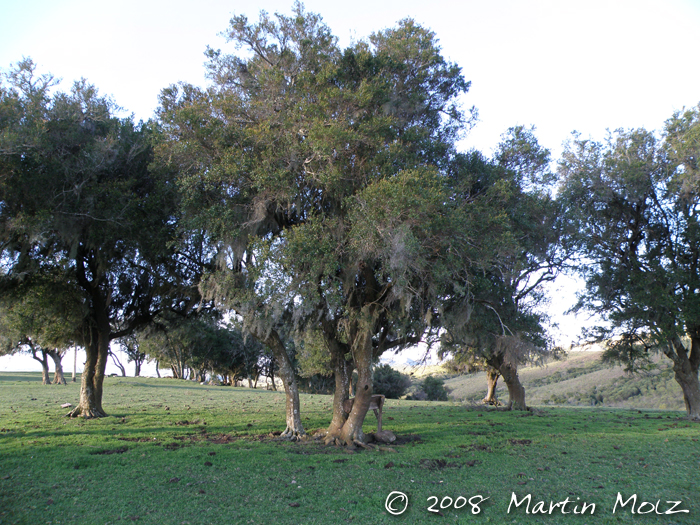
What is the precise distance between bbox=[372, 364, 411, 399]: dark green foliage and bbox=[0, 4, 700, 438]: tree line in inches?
1226

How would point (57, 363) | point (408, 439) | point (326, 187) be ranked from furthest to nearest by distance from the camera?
point (57, 363) < point (408, 439) < point (326, 187)

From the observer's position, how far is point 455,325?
11703 mm

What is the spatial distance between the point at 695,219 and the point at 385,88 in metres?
14.4

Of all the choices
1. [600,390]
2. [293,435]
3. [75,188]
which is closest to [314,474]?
[293,435]

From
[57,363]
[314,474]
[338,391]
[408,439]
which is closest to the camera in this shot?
[314,474]

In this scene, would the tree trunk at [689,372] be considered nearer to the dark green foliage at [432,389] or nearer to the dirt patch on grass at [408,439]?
the dirt patch on grass at [408,439]

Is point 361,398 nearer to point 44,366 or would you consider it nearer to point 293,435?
point 293,435

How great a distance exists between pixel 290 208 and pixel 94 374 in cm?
982

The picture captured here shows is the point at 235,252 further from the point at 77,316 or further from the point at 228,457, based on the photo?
the point at 77,316

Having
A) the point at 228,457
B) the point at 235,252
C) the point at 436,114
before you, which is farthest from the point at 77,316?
the point at 436,114

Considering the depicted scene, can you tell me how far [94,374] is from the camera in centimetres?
1502

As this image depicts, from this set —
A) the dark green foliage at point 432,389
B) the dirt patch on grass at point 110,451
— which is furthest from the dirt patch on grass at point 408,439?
the dark green foliage at point 432,389

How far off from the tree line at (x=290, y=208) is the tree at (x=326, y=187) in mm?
52

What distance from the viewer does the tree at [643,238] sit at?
16891mm
